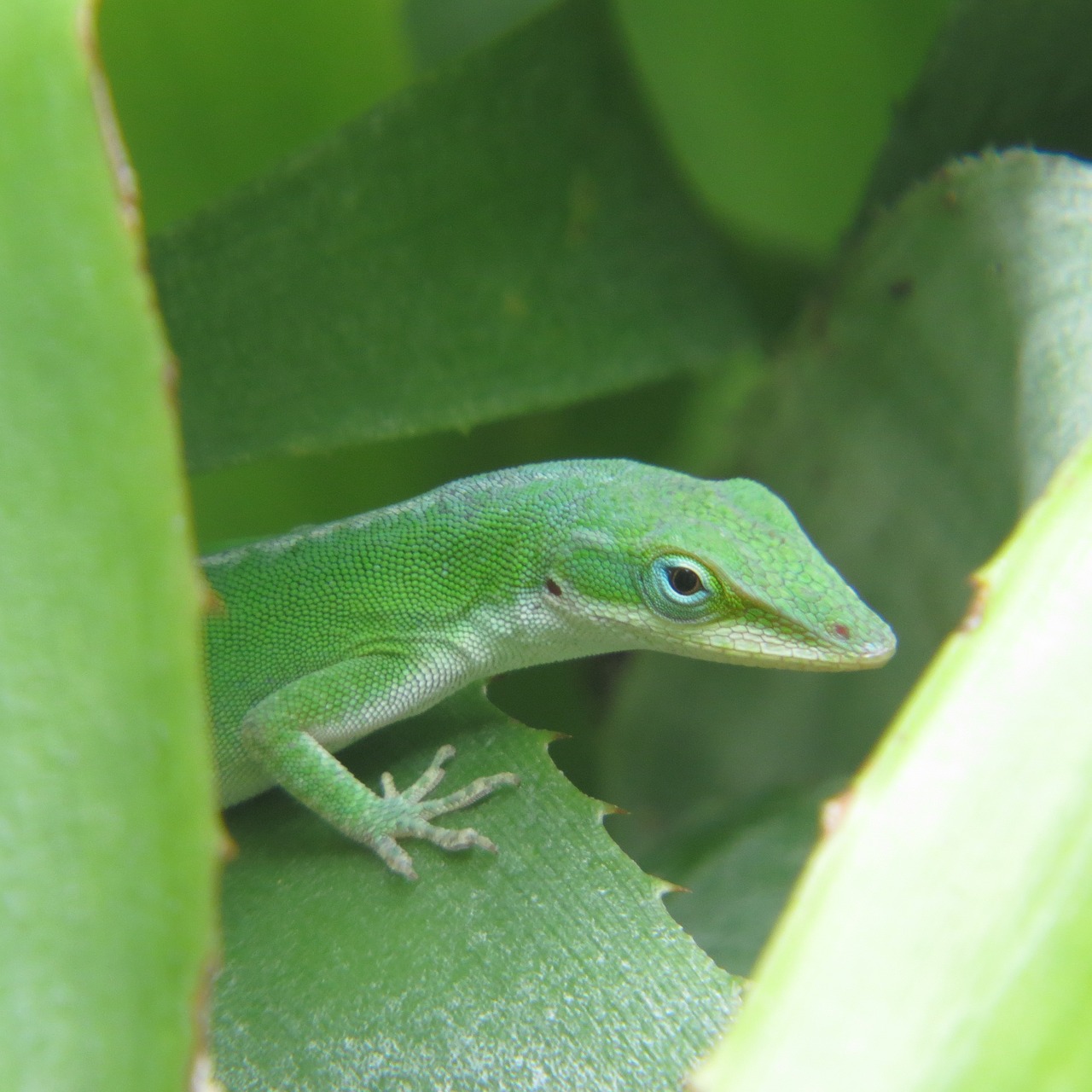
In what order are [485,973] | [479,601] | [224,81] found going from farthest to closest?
[224,81] → [479,601] → [485,973]

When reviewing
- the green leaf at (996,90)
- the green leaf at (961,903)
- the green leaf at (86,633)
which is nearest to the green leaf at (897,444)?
the green leaf at (996,90)

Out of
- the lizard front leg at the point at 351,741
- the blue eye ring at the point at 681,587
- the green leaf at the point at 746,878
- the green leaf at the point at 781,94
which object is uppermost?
the green leaf at the point at 781,94

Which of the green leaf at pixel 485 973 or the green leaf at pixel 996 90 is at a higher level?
the green leaf at pixel 996 90

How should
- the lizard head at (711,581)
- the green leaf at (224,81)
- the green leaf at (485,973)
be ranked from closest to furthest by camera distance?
the green leaf at (485,973) → the lizard head at (711,581) → the green leaf at (224,81)

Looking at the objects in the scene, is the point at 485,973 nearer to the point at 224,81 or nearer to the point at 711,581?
the point at 711,581

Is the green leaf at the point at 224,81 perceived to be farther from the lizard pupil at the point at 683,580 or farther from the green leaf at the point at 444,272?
the lizard pupil at the point at 683,580

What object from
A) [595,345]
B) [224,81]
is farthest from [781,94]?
[224,81]
